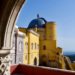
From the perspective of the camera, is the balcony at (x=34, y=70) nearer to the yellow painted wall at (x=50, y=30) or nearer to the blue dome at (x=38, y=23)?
the yellow painted wall at (x=50, y=30)

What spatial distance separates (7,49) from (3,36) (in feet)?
0.53

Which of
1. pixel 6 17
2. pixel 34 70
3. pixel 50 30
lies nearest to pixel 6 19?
pixel 6 17

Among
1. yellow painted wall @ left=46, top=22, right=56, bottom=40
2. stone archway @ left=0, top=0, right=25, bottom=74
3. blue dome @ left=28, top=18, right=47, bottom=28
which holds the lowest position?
stone archway @ left=0, top=0, right=25, bottom=74

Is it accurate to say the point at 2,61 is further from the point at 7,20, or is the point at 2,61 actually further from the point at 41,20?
the point at 41,20

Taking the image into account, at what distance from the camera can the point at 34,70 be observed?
1020 centimetres

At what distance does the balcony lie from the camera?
8.67 m

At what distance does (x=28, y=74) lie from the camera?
10617mm

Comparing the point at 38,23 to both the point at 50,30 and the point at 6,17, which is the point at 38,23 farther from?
the point at 6,17

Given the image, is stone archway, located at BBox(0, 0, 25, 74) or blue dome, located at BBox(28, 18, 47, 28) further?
blue dome, located at BBox(28, 18, 47, 28)

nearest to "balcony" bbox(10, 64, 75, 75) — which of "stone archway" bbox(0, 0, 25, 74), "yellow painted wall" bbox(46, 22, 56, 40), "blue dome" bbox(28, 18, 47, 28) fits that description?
"stone archway" bbox(0, 0, 25, 74)

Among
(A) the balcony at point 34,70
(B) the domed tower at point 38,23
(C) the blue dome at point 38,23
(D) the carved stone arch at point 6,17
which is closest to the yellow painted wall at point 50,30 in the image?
(B) the domed tower at point 38,23

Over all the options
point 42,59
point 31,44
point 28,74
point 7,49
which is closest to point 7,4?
point 7,49

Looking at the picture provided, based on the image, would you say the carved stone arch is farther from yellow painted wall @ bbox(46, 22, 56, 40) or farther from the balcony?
yellow painted wall @ bbox(46, 22, 56, 40)

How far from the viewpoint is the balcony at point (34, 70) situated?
28.4ft
